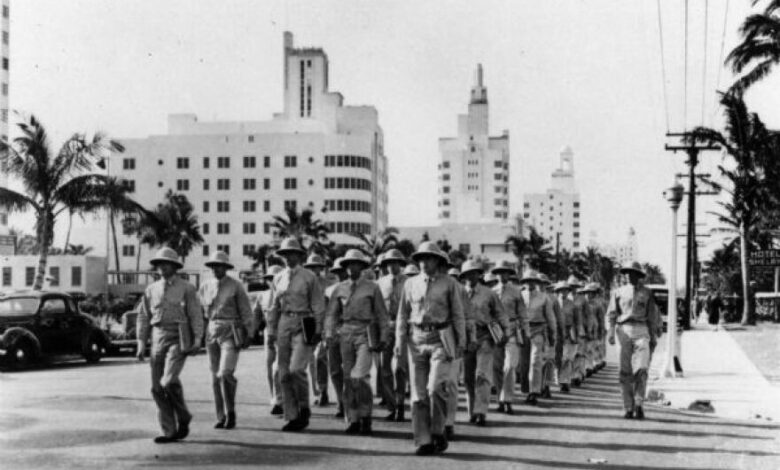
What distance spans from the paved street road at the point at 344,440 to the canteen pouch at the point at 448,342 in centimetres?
98

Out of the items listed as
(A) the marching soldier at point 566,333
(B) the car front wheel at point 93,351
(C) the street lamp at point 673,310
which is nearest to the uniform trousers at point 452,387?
(A) the marching soldier at point 566,333

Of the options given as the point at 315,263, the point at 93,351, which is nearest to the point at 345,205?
the point at 93,351

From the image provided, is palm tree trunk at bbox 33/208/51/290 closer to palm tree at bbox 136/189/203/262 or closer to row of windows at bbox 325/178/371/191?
palm tree at bbox 136/189/203/262

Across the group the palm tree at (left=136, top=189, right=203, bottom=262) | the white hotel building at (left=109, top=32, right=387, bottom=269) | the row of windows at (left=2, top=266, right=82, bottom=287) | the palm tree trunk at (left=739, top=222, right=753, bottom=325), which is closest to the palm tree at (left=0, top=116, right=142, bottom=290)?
the palm tree trunk at (left=739, top=222, right=753, bottom=325)

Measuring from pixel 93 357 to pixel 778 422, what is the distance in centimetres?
1550

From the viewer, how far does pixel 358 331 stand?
10727 millimetres

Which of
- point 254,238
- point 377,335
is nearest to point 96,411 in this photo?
point 377,335

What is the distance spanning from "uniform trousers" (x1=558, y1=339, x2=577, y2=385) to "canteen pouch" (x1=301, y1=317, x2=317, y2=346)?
273 inches

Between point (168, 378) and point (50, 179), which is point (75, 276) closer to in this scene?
point (50, 179)

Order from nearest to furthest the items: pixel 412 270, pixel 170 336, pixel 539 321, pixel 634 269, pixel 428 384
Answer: pixel 428 384 < pixel 170 336 < pixel 634 269 < pixel 539 321 < pixel 412 270

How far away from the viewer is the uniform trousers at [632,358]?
12055mm

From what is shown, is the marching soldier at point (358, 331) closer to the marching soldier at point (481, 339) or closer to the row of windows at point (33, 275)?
the marching soldier at point (481, 339)

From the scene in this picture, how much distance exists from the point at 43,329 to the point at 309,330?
1186 cm

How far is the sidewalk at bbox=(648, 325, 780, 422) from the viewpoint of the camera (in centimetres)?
Result: 1352
